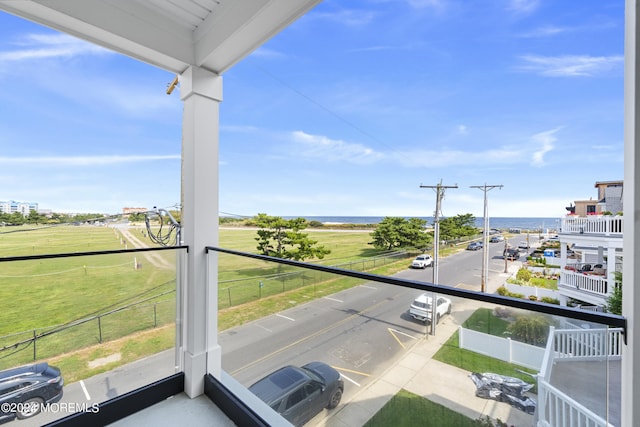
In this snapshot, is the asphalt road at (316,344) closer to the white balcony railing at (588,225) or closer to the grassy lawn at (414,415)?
the grassy lawn at (414,415)

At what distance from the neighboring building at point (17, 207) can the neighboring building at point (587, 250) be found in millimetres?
6065

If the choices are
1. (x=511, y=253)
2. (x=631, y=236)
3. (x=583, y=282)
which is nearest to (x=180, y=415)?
(x=631, y=236)

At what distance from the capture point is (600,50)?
6.67 metres

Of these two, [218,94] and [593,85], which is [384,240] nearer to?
[593,85]

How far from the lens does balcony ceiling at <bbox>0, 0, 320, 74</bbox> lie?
55.7 inches

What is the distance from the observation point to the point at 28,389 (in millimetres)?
1589

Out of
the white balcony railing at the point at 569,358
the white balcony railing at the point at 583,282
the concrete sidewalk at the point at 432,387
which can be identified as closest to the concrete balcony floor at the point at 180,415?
the concrete sidewalk at the point at 432,387

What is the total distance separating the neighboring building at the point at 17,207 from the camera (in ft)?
10.3

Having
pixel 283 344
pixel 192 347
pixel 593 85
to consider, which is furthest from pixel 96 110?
pixel 593 85

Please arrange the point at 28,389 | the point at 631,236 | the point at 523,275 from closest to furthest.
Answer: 1. the point at 631,236
2. the point at 28,389
3. the point at 523,275

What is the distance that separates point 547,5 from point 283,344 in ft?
45.0

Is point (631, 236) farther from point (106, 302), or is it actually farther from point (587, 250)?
point (587, 250)

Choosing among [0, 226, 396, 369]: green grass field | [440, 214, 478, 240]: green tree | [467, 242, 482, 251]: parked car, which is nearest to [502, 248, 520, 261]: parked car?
[467, 242, 482, 251]: parked car

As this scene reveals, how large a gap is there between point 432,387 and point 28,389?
87.0 inches
